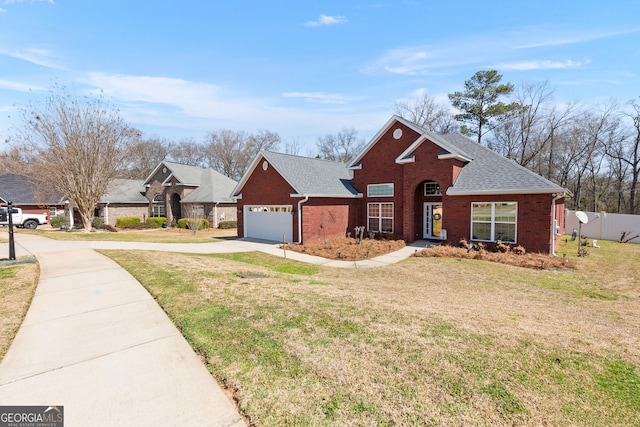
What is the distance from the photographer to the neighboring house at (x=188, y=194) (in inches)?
1091

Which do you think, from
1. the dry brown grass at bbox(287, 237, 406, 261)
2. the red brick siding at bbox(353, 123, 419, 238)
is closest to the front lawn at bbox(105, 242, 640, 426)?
the dry brown grass at bbox(287, 237, 406, 261)

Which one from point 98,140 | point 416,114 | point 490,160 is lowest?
point 490,160

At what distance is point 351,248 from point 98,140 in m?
19.4

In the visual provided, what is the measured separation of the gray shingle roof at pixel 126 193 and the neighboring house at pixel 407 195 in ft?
56.8

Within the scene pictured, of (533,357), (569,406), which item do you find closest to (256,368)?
(569,406)

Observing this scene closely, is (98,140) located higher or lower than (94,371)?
higher

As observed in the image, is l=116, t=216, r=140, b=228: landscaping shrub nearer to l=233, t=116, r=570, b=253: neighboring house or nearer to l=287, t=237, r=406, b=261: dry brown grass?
l=233, t=116, r=570, b=253: neighboring house

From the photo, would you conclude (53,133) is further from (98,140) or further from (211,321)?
(211,321)

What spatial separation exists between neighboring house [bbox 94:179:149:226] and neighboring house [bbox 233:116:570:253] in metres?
17.3

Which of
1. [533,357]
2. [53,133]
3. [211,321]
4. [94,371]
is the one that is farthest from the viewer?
[53,133]

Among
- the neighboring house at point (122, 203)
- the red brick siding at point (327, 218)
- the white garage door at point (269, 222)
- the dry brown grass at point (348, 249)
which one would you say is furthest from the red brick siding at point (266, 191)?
the neighboring house at point (122, 203)

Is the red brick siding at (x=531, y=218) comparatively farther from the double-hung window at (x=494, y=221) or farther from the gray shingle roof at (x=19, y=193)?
the gray shingle roof at (x=19, y=193)

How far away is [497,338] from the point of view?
456 cm

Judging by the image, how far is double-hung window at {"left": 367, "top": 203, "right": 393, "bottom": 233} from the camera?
59.6ft
